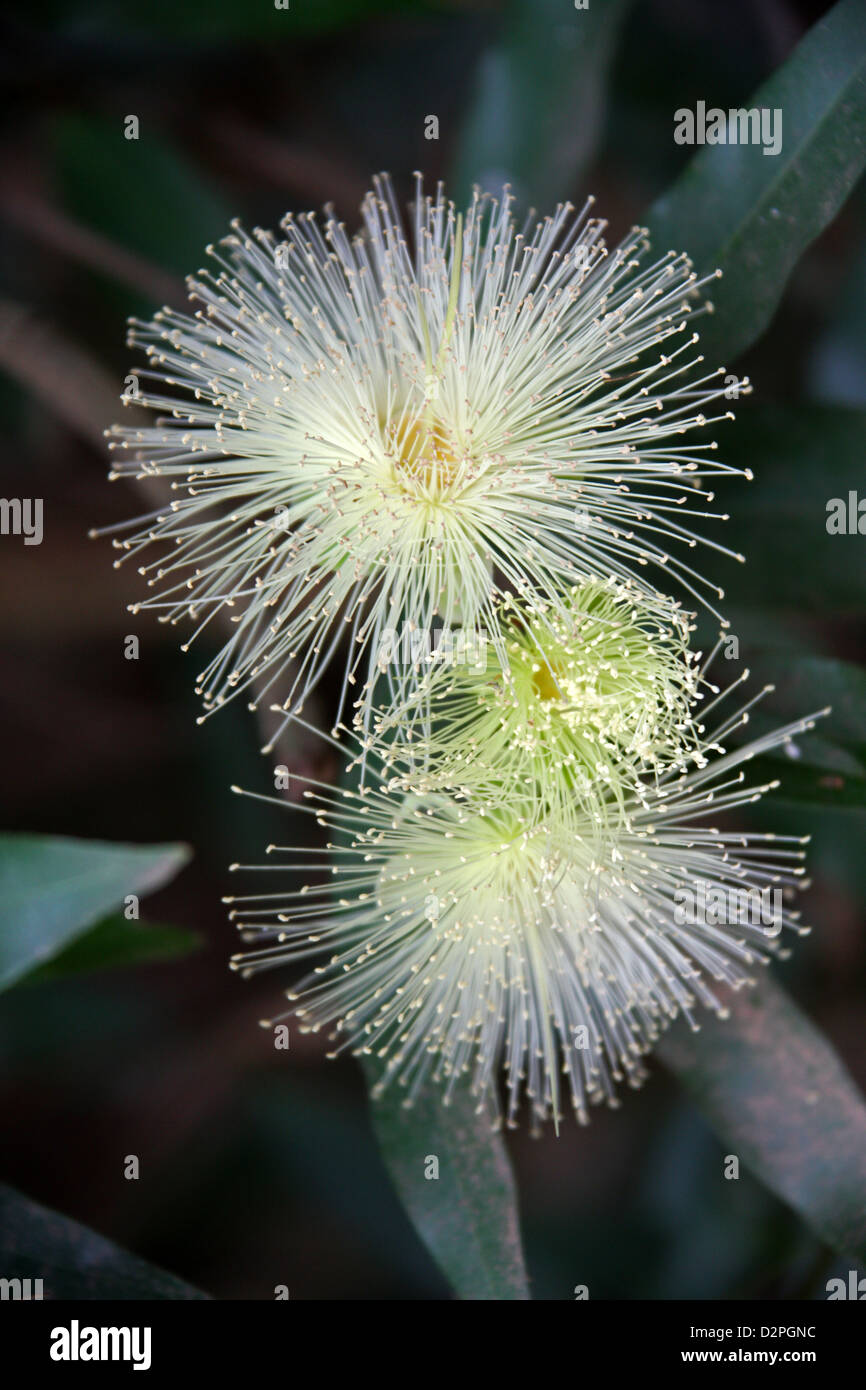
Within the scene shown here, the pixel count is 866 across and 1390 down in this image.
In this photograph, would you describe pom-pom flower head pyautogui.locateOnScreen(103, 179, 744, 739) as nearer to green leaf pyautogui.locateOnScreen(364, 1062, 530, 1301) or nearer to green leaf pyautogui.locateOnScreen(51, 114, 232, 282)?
green leaf pyautogui.locateOnScreen(364, 1062, 530, 1301)

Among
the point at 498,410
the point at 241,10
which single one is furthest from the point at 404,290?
the point at 241,10

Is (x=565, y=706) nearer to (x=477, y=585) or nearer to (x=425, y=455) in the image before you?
(x=477, y=585)

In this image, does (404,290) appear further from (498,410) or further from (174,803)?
(174,803)

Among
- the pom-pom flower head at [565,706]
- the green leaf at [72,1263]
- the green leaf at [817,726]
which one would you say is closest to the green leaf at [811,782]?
the green leaf at [817,726]

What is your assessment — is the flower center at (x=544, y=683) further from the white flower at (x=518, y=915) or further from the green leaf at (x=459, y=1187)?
the green leaf at (x=459, y=1187)

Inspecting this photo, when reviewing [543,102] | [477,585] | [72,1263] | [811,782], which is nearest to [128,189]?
[543,102]

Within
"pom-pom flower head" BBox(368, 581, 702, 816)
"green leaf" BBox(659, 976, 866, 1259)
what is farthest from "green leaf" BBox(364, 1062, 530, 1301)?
"pom-pom flower head" BBox(368, 581, 702, 816)
